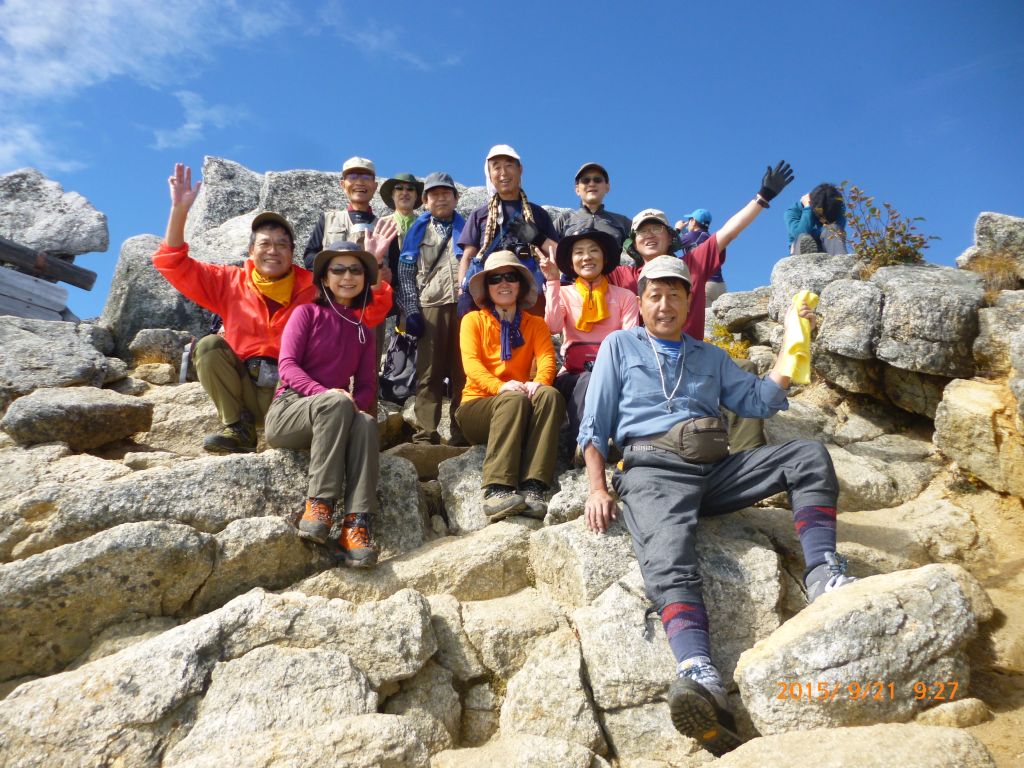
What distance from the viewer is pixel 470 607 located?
18.1 ft

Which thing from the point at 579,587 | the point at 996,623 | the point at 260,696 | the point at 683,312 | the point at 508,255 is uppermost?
the point at 508,255

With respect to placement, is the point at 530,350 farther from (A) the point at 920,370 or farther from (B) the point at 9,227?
(B) the point at 9,227

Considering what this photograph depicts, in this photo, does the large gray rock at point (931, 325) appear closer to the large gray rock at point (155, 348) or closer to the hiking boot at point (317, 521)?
the hiking boot at point (317, 521)

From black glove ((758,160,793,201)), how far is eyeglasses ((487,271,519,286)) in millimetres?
2971

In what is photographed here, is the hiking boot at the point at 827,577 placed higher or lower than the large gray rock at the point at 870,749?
higher

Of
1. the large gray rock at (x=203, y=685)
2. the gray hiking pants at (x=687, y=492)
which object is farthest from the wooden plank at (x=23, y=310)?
the gray hiking pants at (x=687, y=492)


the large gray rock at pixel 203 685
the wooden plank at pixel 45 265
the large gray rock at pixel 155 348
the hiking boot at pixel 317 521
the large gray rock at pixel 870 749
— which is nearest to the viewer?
the large gray rock at pixel 870 749

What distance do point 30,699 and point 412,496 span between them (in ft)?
11.2

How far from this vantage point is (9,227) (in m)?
14.7

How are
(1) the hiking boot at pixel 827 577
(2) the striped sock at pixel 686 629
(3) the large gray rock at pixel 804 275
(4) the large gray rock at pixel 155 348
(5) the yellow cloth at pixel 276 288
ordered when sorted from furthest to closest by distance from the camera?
(3) the large gray rock at pixel 804 275 < (4) the large gray rock at pixel 155 348 < (5) the yellow cloth at pixel 276 288 < (1) the hiking boot at pixel 827 577 < (2) the striped sock at pixel 686 629

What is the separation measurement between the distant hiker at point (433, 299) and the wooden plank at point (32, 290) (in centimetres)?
876

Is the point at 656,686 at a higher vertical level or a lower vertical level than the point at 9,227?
lower

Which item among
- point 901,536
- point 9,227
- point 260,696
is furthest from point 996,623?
point 9,227

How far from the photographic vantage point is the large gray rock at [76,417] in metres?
6.91
